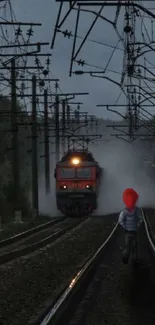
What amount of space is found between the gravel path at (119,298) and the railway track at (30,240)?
4674mm

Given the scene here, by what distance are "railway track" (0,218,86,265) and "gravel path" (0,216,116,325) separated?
1.63 feet

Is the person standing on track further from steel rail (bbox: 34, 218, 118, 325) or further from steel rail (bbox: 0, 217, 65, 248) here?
steel rail (bbox: 0, 217, 65, 248)

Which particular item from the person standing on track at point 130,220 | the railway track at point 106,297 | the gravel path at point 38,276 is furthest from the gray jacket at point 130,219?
the gravel path at point 38,276

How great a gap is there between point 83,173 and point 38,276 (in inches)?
→ 1053

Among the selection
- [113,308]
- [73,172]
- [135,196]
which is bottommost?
[113,308]

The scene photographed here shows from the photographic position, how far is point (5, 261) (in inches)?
791

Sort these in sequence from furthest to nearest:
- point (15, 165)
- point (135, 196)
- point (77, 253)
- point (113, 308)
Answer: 1. point (15, 165)
2. point (77, 253)
3. point (135, 196)
4. point (113, 308)

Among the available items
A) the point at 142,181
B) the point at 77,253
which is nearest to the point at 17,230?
the point at 77,253

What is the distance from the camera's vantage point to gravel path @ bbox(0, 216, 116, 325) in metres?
11.6

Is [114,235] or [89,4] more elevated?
[89,4]

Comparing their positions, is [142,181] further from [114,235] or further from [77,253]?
[77,253]

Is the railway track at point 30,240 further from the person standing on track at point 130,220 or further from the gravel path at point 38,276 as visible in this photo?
the person standing on track at point 130,220

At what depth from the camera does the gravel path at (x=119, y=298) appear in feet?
33.8

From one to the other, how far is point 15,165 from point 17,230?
4.69 metres
